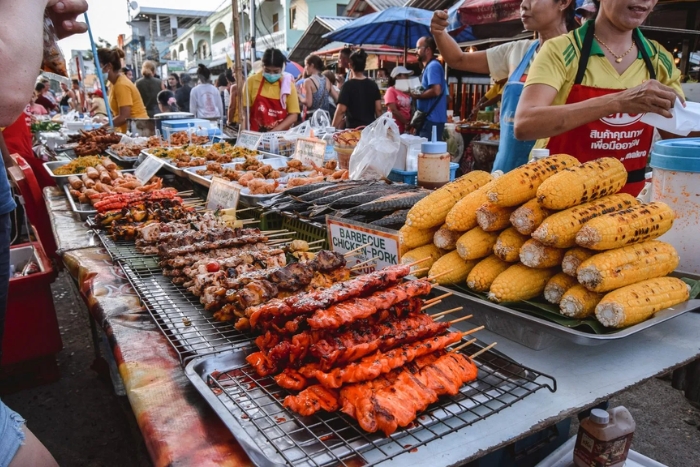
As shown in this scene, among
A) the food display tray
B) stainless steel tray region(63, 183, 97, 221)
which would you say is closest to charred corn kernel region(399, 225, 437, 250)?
the food display tray

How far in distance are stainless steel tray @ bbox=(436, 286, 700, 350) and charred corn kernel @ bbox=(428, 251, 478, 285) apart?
4 centimetres

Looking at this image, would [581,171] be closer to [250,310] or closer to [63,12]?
[250,310]

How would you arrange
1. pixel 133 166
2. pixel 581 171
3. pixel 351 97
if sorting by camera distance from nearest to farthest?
pixel 581 171 < pixel 133 166 < pixel 351 97

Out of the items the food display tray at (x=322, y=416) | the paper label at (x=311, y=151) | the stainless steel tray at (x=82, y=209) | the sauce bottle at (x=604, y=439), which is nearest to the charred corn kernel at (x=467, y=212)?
the food display tray at (x=322, y=416)

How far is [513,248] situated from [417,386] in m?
0.72

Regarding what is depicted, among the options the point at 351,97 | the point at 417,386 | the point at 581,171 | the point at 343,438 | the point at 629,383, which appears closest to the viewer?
the point at 343,438

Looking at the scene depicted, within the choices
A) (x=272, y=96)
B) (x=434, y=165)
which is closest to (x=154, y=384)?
(x=434, y=165)

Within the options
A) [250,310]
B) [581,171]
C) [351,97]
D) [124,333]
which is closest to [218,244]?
[124,333]

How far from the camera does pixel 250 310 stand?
1.94m

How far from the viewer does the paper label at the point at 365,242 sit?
7.32ft

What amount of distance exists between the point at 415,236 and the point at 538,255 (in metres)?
0.62

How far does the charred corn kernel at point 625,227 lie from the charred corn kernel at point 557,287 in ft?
0.57

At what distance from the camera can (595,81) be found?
2.81 meters

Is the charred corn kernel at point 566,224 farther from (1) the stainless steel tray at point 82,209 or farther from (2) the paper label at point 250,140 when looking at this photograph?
(2) the paper label at point 250,140
